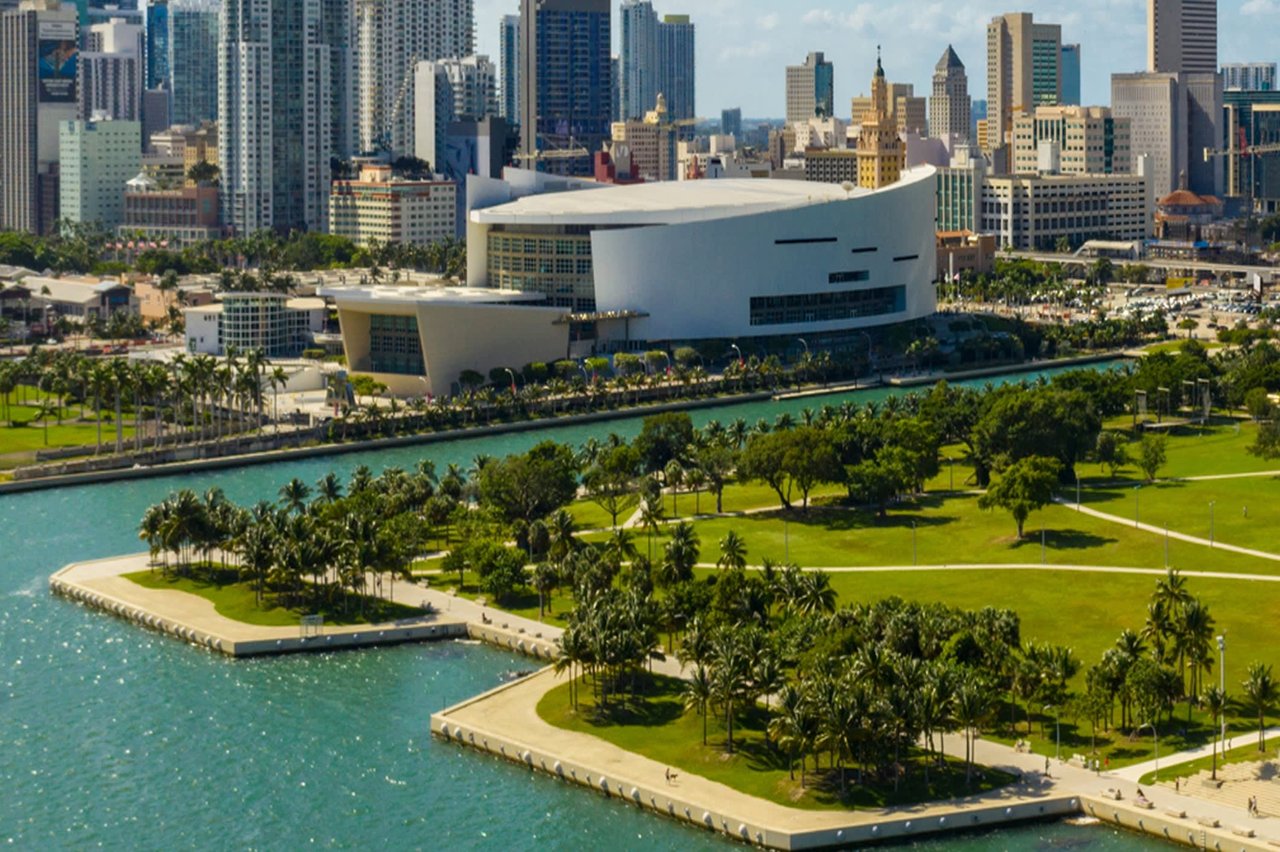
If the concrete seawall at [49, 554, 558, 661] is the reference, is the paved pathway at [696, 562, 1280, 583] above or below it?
above

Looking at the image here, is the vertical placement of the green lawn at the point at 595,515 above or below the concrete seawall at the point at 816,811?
above

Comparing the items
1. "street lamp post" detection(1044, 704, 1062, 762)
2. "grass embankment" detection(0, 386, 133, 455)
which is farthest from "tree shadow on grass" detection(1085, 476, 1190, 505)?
"grass embankment" detection(0, 386, 133, 455)

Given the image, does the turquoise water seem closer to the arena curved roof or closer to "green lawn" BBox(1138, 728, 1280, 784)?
"green lawn" BBox(1138, 728, 1280, 784)

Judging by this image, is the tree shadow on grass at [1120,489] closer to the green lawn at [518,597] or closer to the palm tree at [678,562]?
the palm tree at [678,562]

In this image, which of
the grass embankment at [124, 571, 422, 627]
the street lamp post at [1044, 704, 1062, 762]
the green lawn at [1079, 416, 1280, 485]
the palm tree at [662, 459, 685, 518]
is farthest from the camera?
the green lawn at [1079, 416, 1280, 485]

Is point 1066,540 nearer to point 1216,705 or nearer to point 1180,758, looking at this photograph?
point 1216,705

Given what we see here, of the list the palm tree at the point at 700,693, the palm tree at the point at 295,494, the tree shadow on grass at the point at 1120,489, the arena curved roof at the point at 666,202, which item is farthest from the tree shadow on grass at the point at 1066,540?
the arena curved roof at the point at 666,202
